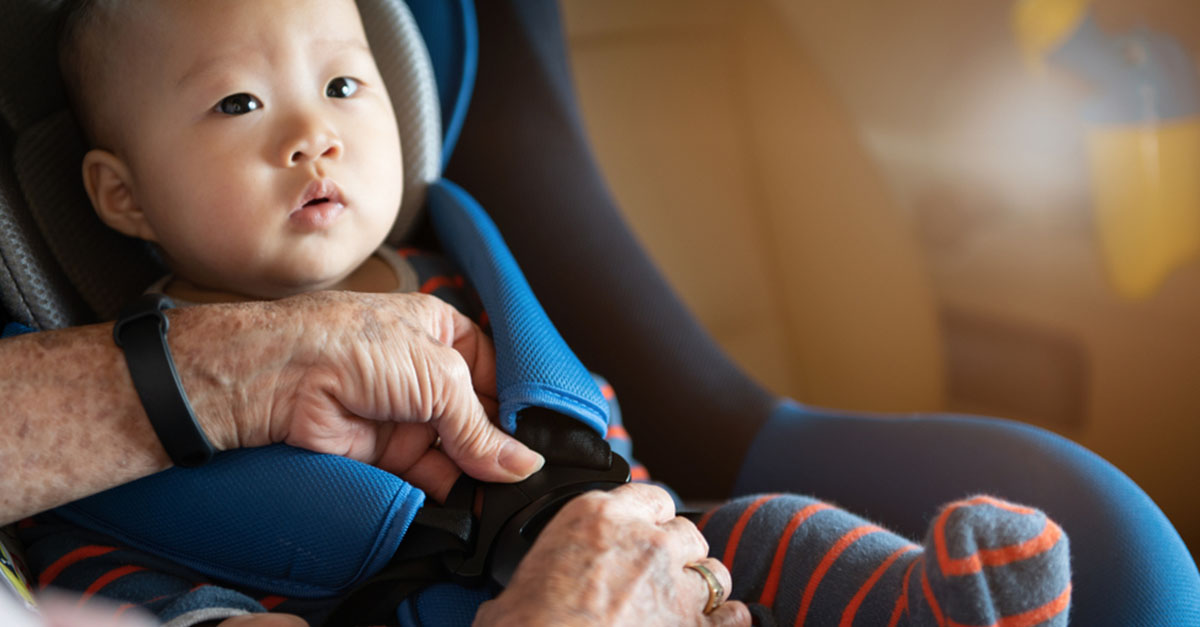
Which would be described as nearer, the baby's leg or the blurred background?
the baby's leg

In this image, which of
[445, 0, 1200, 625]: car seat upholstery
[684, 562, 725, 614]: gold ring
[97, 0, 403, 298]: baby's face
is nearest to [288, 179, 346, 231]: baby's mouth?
[97, 0, 403, 298]: baby's face

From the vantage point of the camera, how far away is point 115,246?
1043 millimetres

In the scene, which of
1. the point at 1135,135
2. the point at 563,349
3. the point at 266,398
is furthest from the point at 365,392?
the point at 1135,135

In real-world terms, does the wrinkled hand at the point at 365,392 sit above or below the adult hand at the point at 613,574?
above

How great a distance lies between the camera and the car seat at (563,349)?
829 millimetres

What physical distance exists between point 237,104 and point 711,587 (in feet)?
2.09

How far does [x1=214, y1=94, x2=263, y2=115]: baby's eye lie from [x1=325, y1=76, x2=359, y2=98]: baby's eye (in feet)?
0.28

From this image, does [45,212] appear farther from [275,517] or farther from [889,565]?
[889,565]

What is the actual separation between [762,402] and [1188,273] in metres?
0.81

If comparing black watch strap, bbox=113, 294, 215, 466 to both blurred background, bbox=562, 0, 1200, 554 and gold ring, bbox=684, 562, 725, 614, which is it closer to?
gold ring, bbox=684, 562, 725, 614

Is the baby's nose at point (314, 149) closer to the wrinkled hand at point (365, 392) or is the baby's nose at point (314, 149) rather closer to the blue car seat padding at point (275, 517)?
the wrinkled hand at point (365, 392)

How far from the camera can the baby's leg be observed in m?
0.65

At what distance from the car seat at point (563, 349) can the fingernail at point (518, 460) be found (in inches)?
2.1

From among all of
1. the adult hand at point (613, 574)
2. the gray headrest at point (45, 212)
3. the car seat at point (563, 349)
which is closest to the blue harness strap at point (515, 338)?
the car seat at point (563, 349)
